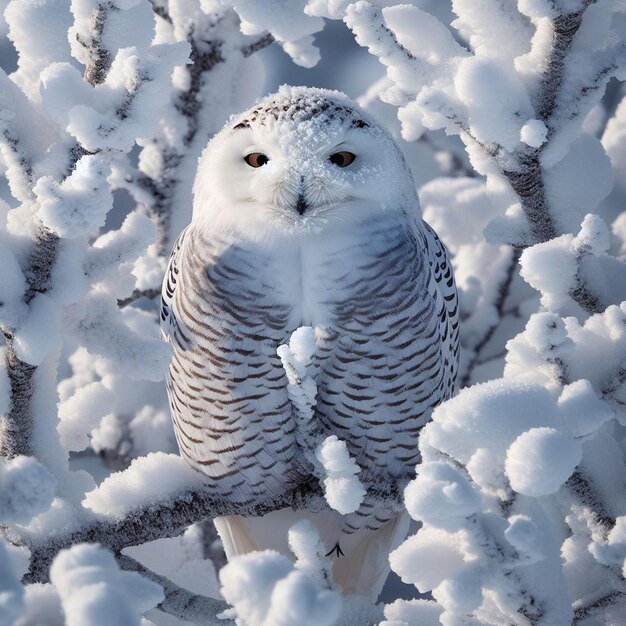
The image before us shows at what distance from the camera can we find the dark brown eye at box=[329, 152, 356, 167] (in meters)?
1.55

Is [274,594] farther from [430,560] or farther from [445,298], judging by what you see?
[445,298]

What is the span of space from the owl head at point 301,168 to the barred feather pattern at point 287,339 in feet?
0.11

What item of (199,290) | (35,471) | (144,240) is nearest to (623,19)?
(199,290)

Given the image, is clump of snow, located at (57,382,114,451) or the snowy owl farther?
clump of snow, located at (57,382,114,451)

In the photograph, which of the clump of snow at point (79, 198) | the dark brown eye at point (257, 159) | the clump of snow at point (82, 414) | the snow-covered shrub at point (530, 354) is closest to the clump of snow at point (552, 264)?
Answer: the snow-covered shrub at point (530, 354)

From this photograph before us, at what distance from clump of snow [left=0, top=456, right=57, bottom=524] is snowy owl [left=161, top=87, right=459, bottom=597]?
624 mm

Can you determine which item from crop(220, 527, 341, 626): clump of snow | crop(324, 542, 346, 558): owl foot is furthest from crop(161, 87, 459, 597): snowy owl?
crop(220, 527, 341, 626): clump of snow

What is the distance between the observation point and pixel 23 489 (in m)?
1.02

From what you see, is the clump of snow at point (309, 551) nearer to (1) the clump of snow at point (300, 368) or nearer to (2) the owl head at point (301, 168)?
(1) the clump of snow at point (300, 368)

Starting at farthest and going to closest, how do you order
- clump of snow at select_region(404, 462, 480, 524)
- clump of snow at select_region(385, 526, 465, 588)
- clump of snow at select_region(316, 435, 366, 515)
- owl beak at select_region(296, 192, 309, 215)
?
owl beak at select_region(296, 192, 309, 215) < clump of snow at select_region(316, 435, 366, 515) < clump of snow at select_region(385, 526, 465, 588) < clump of snow at select_region(404, 462, 480, 524)

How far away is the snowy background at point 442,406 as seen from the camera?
1.01 m

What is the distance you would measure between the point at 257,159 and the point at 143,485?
57 cm

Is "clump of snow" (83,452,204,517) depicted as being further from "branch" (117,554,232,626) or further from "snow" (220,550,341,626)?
"snow" (220,550,341,626)

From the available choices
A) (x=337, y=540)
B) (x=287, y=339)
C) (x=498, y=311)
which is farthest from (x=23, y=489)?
(x=498, y=311)
